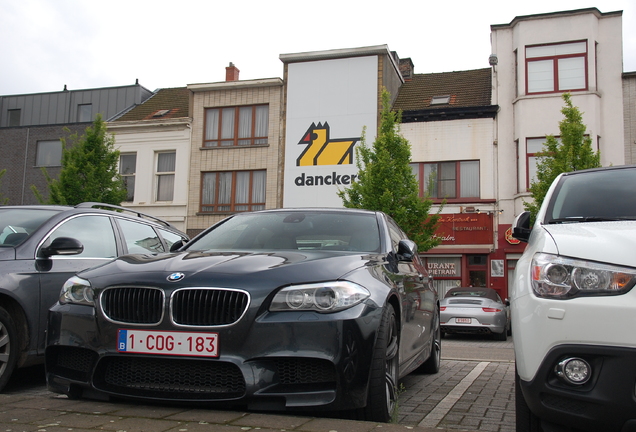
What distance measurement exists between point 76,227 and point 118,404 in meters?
2.79

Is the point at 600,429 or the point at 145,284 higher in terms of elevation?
the point at 145,284

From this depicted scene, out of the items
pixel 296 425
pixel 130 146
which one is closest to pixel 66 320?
pixel 296 425

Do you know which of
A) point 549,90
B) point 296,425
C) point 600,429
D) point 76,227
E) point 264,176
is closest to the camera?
point 600,429

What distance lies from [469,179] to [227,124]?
11016 millimetres

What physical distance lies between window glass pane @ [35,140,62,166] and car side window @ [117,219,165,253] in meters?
26.7

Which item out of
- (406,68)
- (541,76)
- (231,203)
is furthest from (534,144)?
(231,203)

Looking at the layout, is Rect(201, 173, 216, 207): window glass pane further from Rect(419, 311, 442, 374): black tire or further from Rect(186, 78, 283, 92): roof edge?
Rect(419, 311, 442, 374): black tire

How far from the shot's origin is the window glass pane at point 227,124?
28078 millimetres

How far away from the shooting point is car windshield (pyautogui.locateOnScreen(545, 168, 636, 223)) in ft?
12.0

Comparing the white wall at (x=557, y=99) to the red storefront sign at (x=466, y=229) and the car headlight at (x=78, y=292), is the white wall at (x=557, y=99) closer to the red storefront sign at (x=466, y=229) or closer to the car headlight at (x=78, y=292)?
the red storefront sign at (x=466, y=229)

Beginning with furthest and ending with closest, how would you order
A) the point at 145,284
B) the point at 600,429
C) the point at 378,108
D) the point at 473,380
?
the point at 378,108
the point at 473,380
the point at 145,284
the point at 600,429

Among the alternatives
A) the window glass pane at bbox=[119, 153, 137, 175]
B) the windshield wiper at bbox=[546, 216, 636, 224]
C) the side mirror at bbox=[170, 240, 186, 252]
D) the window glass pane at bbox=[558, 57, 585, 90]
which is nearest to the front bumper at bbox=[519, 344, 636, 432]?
the windshield wiper at bbox=[546, 216, 636, 224]

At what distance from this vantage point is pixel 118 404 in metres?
3.64

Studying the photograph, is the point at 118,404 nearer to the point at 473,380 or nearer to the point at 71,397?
the point at 71,397
